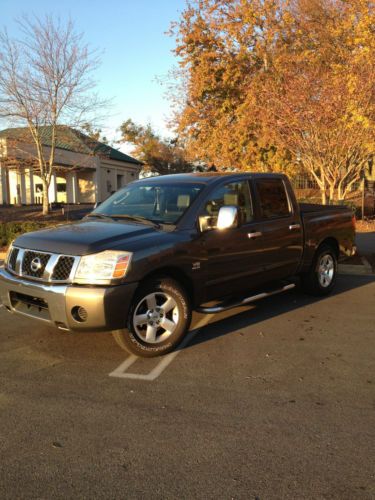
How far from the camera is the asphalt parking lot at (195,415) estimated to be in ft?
8.57

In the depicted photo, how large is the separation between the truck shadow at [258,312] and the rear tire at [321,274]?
15 cm

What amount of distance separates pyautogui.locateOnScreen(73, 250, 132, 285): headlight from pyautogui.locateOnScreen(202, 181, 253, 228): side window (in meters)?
1.30

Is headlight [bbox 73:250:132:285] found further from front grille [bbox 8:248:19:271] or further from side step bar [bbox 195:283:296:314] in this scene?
side step bar [bbox 195:283:296:314]

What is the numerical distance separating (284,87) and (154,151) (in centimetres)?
4660

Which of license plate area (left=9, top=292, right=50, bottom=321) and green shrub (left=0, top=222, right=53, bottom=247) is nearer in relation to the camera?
license plate area (left=9, top=292, right=50, bottom=321)

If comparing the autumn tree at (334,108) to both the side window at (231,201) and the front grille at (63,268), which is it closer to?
the side window at (231,201)

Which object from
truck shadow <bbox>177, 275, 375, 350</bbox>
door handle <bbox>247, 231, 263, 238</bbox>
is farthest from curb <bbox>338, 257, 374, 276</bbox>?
door handle <bbox>247, 231, 263, 238</bbox>

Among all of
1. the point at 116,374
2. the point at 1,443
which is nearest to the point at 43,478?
the point at 1,443

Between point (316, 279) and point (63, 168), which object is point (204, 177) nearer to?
point (316, 279)

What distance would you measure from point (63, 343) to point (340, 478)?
10.6 ft

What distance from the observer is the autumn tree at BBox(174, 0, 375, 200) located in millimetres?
10188

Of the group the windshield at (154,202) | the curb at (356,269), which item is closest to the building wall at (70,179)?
the curb at (356,269)

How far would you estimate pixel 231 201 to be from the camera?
5.34 meters

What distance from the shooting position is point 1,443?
300 cm
